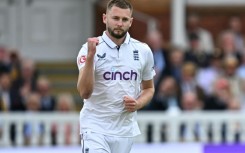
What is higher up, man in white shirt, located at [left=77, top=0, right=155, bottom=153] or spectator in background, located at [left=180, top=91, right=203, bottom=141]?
man in white shirt, located at [left=77, top=0, right=155, bottom=153]

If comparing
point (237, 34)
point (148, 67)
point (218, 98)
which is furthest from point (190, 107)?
point (148, 67)

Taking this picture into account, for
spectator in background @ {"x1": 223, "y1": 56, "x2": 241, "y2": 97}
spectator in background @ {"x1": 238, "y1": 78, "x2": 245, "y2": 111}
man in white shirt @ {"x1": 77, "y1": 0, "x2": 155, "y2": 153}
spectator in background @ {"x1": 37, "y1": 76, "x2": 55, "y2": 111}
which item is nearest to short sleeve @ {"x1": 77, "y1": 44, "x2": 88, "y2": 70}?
man in white shirt @ {"x1": 77, "y1": 0, "x2": 155, "y2": 153}

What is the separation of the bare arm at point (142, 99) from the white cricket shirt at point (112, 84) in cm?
9

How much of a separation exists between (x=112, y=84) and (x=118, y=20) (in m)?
0.59

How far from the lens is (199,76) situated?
17.0 meters

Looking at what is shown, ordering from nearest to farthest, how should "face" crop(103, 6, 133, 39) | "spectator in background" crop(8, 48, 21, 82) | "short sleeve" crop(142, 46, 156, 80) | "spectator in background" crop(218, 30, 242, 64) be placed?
"face" crop(103, 6, 133, 39) < "short sleeve" crop(142, 46, 156, 80) < "spectator in background" crop(8, 48, 21, 82) < "spectator in background" crop(218, 30, 242, 64)

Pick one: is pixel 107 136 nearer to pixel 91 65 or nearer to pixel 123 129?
pixel 123 129

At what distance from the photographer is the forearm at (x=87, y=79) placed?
339 inches

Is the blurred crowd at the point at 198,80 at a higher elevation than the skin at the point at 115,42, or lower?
lower

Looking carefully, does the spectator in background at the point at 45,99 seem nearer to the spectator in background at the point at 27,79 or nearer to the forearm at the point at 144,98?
the spectator in background at the point at 27,79

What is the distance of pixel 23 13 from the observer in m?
20.0

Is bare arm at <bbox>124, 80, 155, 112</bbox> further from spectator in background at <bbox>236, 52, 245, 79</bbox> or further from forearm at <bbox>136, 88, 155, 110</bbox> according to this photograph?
spectator in background at <bbox>236, 52, 245, 79</bbox>

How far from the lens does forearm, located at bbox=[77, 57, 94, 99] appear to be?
Result: 8.60m

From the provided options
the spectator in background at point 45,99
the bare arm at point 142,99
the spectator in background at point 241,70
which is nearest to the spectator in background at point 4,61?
the spectator in background at point 45,99
